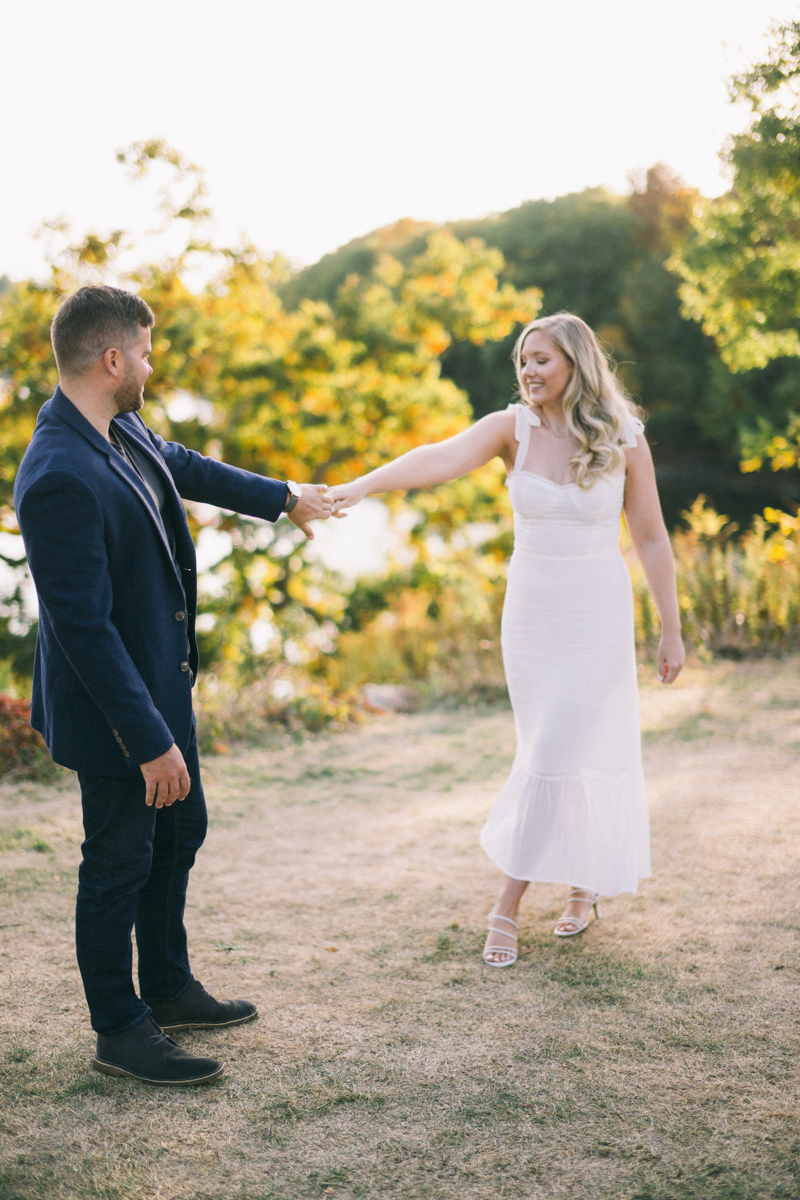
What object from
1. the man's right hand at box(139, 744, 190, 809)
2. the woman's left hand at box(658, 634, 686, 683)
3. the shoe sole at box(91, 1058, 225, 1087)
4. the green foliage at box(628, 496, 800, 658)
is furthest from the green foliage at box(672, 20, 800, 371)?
the shoe sole at box(91, 1058, 225, 1087)

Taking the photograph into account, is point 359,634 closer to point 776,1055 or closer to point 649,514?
point 649,514

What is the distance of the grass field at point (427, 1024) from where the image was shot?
6.84ft

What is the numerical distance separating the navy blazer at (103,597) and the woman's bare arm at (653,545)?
1554mm

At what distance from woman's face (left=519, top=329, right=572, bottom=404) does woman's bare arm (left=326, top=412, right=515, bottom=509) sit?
133 millimetres

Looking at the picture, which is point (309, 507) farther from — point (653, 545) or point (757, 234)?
point (757, 234)

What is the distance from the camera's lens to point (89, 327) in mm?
2312

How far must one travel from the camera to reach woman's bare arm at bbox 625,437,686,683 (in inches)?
126

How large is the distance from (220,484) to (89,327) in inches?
28.9

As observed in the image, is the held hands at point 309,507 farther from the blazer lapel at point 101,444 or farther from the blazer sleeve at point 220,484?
the blazer lapel at point 101,444

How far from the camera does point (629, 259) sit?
3081cm

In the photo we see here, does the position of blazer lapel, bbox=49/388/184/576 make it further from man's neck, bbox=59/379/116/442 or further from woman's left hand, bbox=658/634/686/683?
woman's left hand, bbox=658/634/686/683

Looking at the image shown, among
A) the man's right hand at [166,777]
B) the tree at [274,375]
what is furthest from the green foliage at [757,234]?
the man's right hand at [166,777]

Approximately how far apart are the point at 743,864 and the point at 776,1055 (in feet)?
4.64

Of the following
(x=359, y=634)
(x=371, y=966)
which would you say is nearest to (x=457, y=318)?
(x=359, y=634)
